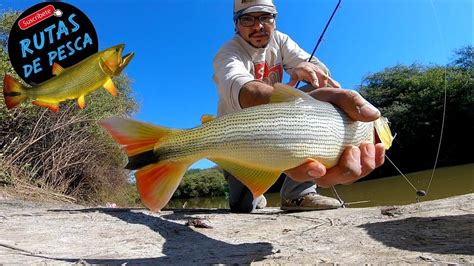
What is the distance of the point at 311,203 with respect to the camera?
4301 mm

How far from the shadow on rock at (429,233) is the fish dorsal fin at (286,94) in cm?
135

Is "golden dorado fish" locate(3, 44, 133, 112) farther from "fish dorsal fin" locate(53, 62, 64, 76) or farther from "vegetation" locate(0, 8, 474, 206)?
"vegetation" locate(0, 8, 474, 206)

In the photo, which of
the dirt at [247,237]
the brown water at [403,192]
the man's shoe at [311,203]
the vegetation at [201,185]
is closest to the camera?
the dirt at [247,237]

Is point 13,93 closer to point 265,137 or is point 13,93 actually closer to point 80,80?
point 80,80

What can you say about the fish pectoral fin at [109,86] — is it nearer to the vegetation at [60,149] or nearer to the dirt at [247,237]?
the dirt at [247,237]

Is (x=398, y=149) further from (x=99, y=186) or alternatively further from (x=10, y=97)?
(x=10, y=97)

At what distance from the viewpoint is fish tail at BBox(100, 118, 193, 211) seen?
1.56 meters

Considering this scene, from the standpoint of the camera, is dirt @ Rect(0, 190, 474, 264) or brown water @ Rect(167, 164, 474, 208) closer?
dirt @ Rect(0, 190, 474, 264)

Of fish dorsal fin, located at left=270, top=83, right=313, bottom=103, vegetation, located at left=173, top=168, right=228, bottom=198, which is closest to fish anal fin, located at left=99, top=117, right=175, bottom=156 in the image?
fish dorsal fin, located at left=270, top=83, right=313, bottom=103

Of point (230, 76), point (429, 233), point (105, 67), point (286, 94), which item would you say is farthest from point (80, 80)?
point (429, 233)

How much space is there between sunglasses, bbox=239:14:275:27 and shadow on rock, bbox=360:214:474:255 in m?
1.90

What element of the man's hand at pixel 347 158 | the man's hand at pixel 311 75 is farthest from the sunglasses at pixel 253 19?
the man's hand at pixel 347 158

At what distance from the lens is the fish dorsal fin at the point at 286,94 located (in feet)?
6.37

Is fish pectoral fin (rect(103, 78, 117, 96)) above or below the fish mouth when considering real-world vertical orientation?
below
